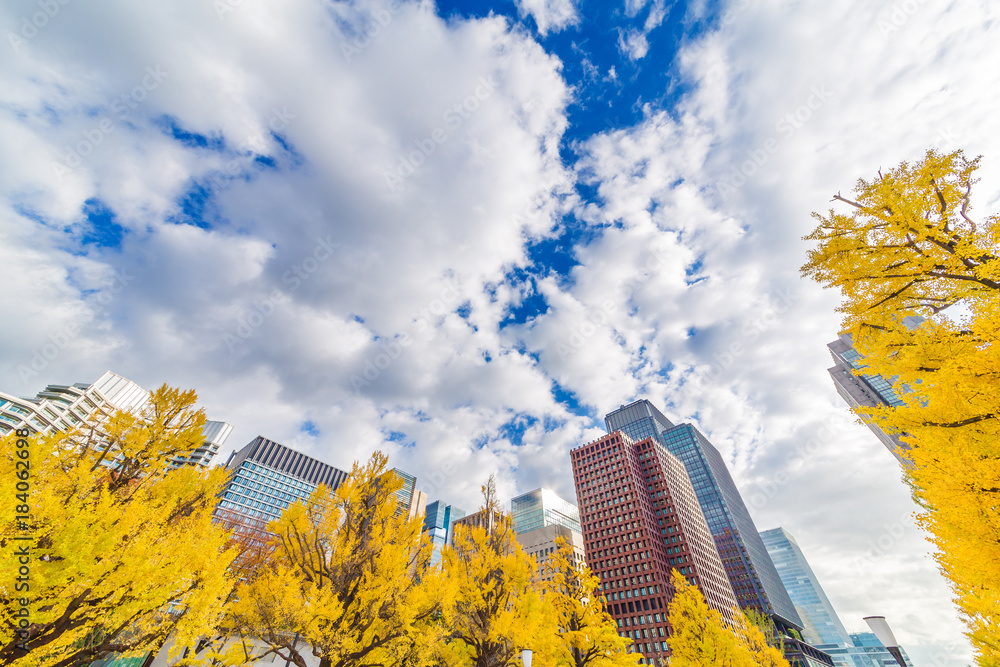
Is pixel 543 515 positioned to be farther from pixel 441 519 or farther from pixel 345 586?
A: pixel 345 586

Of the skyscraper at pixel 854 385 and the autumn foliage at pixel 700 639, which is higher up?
the skyscraper at pixel 854 385

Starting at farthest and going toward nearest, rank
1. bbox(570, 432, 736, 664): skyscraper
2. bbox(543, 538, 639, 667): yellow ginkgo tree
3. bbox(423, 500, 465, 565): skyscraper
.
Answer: bbox(423, 500, 465, 565): skyscraper → bbox(570, 432, 736, 664): skyscraper → bbox(543, 538, 639, 667): yellow ginkgo tree

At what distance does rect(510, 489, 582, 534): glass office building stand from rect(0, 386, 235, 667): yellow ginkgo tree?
387ft

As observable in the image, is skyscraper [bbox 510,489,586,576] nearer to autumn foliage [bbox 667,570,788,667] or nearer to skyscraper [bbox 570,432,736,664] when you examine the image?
skyscraper [bbox 570,432,736,664]

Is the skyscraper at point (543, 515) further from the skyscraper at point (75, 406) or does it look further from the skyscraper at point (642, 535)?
the skyscraper at point (75, 406)

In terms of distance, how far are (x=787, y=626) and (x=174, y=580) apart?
154 meters

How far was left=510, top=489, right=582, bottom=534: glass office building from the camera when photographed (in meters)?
116

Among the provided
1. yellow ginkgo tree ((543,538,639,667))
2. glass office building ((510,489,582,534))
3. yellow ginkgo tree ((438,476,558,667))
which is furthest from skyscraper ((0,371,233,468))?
glass office building ((510,489,582,534))

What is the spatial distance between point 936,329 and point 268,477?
13565 cm

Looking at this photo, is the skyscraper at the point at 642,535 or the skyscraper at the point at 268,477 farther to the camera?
the skyscraper at the point at 268,477

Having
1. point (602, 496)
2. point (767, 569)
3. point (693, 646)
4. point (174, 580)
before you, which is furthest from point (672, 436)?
point (174, 580)

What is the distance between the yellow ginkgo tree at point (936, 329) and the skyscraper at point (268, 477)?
11025cm

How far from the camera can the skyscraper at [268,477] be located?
9688 centimetres

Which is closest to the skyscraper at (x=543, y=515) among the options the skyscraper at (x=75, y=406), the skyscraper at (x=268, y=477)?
the skyscraper at (x=268, y=477)
